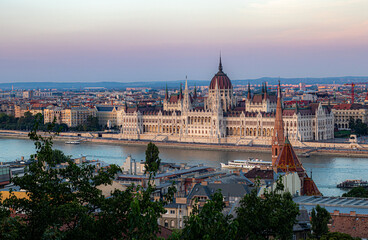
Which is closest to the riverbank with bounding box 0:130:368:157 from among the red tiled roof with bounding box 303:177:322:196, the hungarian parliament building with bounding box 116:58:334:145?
the hungarian parliament building with bounding box 116:58:334:145

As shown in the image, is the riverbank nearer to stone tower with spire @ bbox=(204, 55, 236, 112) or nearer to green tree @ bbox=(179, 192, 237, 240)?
stone tower with spire @ bbox=(204, 55, 236, 112)

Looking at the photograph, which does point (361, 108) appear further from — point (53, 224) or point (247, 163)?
point (53, 224)

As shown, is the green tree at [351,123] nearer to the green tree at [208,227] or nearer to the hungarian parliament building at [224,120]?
the hungarian parliament building at [224,120]

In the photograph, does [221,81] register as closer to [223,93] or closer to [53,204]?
[223,93]

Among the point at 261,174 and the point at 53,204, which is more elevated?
the point at 53,204

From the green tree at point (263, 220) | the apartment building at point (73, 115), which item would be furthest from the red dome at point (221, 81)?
the green tree at point (263, 220)

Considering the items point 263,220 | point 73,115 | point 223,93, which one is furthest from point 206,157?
point 263,220
